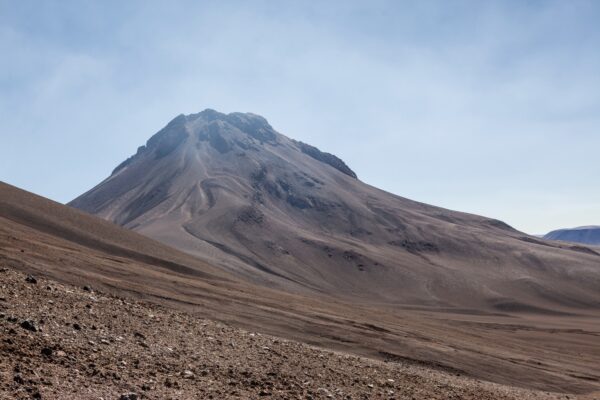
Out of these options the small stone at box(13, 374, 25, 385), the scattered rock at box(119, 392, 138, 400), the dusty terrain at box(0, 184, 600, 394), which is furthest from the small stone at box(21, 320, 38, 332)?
the dusty terrain at box(0, 184, 600, 394)

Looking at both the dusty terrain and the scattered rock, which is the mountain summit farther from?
the scattered rock

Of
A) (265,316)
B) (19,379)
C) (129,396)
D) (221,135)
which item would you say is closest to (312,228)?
(221,135)

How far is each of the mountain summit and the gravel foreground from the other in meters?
53.9

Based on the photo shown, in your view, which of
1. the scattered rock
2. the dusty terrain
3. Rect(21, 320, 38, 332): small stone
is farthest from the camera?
the dusty terrain

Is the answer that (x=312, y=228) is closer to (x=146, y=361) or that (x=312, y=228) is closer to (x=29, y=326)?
(x=146, y=361)

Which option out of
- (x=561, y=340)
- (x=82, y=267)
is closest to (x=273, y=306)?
(x=82, y=267)

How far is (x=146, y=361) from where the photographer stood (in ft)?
34.4

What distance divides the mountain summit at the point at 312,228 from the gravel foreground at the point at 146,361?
53.9 metres

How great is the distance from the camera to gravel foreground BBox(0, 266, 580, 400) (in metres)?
8.70

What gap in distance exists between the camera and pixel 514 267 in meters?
117

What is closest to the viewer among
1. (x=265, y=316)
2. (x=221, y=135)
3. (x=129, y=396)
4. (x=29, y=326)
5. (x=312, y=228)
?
(x=129, y=396)

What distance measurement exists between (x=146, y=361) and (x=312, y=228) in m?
114

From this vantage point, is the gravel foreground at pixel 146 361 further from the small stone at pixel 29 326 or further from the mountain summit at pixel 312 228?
the mountain summit at pixel 312 228

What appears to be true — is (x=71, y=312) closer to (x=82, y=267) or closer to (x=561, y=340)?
(x=82, y=267)
